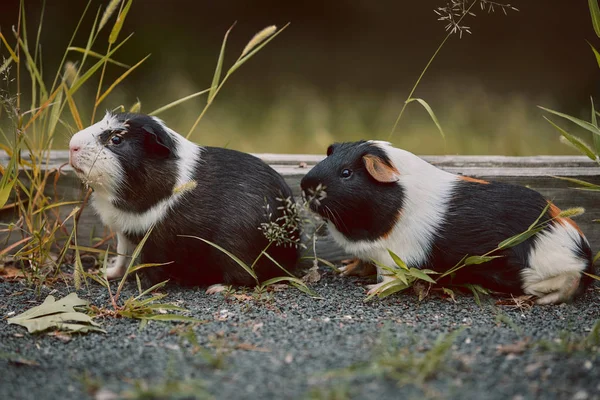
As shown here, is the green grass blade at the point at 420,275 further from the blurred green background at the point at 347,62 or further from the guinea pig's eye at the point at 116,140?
the blurred green background at the point at 347,62

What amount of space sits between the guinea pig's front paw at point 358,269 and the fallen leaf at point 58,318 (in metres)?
1.45

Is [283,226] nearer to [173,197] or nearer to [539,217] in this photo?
[173,197]

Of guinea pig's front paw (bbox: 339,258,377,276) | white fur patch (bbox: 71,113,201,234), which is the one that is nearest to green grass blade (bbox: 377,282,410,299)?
guinea pig's front paw (bbox: 339,258,377,276)

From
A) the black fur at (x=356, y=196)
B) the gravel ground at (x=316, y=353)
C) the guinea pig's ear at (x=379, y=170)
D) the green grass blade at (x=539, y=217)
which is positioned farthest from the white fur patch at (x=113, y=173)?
the green grass blade at (x=539, y=217)

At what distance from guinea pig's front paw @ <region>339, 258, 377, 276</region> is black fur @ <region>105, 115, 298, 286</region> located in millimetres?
476

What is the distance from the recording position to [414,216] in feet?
10.7

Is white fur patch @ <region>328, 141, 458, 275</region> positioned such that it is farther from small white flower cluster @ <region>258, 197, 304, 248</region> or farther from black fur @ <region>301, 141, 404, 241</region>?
small white flower cluster @ <region>258, 197, 304, 248</region>

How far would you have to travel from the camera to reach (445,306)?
3193mm

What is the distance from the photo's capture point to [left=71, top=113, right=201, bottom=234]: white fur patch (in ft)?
10.6

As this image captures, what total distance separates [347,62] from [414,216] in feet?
12.8

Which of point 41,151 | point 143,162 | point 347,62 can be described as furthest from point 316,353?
point 347,62

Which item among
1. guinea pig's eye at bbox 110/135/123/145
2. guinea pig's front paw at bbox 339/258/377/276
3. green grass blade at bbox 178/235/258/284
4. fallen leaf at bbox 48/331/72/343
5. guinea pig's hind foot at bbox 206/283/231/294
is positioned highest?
guinea pig's eye at bbox 110/135/123/145

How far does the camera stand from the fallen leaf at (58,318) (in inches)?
111

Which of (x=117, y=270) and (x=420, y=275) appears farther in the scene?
(x=117, y=270)
